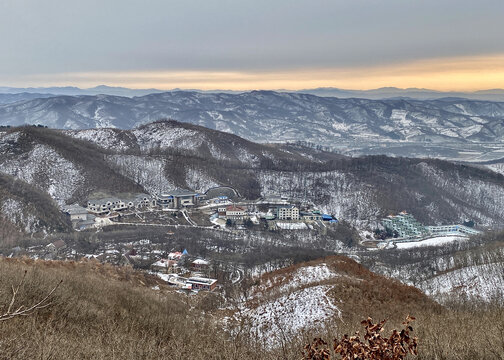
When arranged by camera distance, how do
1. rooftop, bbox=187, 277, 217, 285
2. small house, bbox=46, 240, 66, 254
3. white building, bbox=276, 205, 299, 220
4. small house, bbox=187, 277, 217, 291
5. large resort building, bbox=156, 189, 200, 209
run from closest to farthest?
small house, bbox=187, 277, 217, 291 → rooftop, bbox=187, 277, 217, 285 → small house, bbox=46, 240, 66, 254 → white building, bbox=276, 205, 299, 220 → large resort building, bbox=156, 189, 200, 209

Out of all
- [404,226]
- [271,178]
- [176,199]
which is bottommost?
[404,226]

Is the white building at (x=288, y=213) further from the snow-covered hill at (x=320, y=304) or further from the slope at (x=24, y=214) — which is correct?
the snow-covered hill at (x=320, y=304)

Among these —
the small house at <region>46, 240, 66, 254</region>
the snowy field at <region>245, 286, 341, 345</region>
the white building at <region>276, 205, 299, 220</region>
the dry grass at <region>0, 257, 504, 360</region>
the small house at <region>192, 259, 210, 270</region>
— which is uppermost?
the dry grass at <region>0, 257, 504, 360</region>

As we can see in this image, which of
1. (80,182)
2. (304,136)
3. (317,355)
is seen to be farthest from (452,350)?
(304,136)

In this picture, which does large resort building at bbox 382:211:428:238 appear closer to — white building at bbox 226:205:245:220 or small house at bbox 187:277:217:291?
white building at bbox 226:205:245:220

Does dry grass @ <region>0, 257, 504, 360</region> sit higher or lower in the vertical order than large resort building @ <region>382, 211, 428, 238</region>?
higher

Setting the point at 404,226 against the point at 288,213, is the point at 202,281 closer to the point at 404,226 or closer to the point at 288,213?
the point at 288,213

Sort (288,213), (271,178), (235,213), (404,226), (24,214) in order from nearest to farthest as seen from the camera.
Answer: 1. (24,214)
2. (235,213)
3. (288,213)
4. (404,226)
5. (271,178)

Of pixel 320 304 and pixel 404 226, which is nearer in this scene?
pixel 320 304

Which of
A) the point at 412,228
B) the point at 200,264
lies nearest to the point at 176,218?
the point at 200,264

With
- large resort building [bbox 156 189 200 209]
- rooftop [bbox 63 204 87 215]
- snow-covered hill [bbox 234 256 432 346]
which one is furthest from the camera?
large resort building [bbox 156 189 200 209]

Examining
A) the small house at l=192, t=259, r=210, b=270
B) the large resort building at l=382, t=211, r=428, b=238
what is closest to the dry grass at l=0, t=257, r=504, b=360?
the small house at l=192, t=259, r=210, b=270

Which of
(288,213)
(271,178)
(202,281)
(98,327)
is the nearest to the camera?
(98,327)
